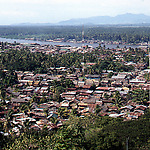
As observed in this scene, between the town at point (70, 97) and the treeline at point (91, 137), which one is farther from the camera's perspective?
the town at point (70, 97)

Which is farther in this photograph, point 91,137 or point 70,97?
point 70,97

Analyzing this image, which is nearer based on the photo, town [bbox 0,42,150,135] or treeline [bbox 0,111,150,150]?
treeline [bbox 0,111,150,150]

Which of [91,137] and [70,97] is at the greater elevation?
[91,137]

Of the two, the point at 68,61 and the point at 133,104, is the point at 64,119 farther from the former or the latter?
the point at 68,61

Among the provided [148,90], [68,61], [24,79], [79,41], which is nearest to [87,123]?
[148,90]
